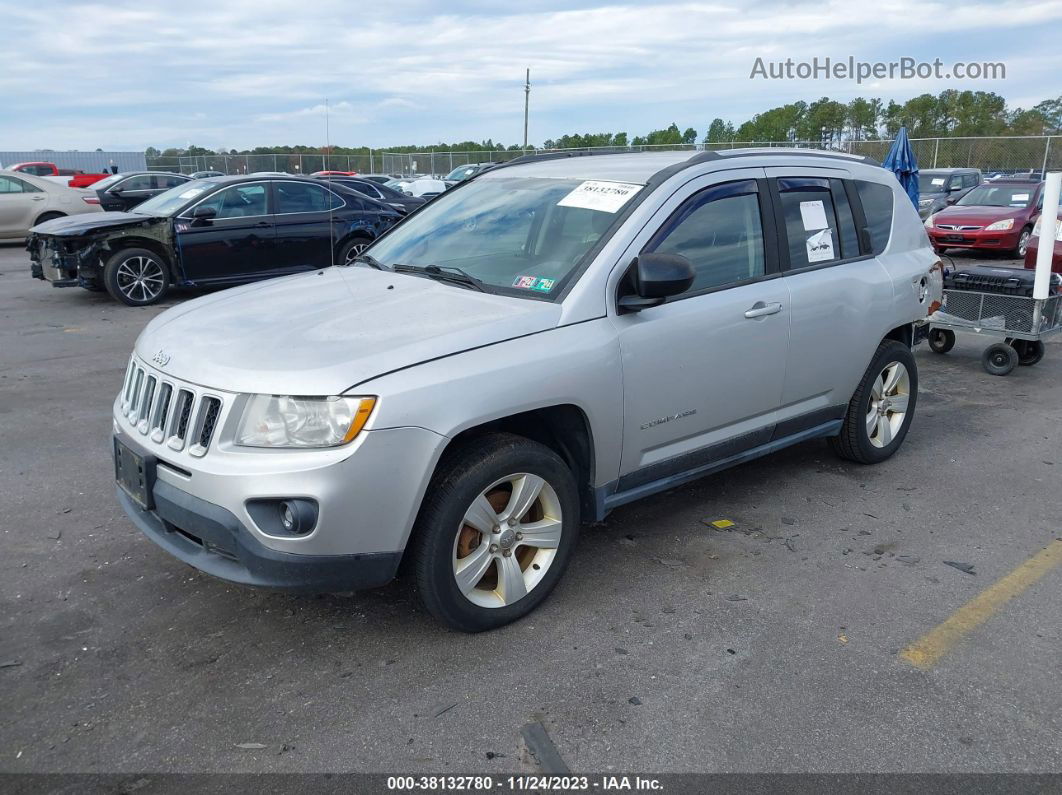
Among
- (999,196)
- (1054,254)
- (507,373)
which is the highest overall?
(999,196)

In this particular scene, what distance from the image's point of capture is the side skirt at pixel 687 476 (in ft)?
12.6

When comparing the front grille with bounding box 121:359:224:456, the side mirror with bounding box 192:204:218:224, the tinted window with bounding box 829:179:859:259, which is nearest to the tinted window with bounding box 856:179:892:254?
the tinted window with bounding box 829:179:859:259

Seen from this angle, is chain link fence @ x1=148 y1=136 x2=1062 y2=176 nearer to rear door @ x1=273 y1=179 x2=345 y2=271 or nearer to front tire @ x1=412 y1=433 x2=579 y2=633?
rear door @ x1=273 y1=179 x2=345 y2=271

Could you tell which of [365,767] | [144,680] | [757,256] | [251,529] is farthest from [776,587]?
[144,680]

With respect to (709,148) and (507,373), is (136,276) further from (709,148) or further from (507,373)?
(709,148)

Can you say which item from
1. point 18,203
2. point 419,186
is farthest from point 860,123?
point 18,203

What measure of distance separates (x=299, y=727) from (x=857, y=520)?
308cm

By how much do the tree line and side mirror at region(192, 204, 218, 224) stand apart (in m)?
33.6

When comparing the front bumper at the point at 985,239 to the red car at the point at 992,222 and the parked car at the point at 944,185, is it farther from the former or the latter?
the parked car at the point at 944,185

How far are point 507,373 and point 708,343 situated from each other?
1184 millimetres

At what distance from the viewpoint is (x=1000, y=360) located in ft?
26.1

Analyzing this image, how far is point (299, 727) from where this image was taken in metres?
2.91

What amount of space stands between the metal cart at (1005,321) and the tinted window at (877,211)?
258 cm

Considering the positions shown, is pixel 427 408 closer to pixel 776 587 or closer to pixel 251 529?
pixel 251 529
